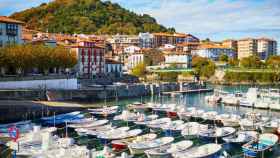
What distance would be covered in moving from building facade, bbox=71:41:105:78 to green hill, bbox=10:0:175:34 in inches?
2304

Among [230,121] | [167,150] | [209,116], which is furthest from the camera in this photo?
[209,116]

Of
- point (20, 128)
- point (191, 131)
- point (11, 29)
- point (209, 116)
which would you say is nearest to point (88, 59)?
point (11, 29)

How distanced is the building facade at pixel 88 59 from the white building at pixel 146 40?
59.8m

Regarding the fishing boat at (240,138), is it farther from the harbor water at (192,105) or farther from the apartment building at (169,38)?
the apartment building at (169,38)

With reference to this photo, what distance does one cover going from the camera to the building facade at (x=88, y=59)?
6588 cm

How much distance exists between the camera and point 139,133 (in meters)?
29.0

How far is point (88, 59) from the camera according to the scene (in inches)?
2657

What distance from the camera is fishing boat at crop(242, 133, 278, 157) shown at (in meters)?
23.6

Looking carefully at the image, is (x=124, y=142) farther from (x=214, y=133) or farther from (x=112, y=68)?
(x=112, y=68)

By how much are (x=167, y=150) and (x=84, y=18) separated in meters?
119

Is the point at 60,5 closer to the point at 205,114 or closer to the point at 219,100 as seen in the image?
the point at 219,100

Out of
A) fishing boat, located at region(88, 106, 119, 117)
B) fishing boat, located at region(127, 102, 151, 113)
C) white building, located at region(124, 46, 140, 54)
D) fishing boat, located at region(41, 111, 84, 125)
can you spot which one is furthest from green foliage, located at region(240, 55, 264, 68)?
fishing boat, located at region(41, 111, 84, 125)

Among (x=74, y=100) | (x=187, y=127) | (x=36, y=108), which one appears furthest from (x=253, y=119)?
(x=74, y=100)

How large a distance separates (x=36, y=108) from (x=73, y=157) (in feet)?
59.4
